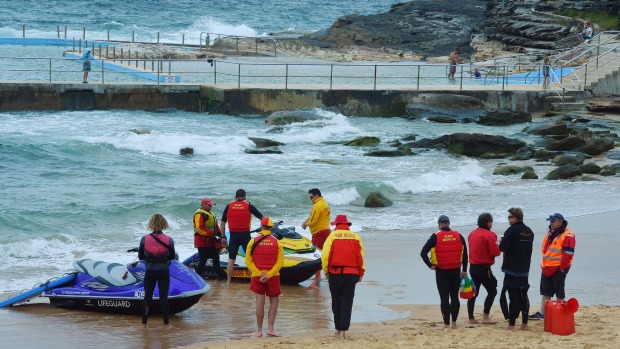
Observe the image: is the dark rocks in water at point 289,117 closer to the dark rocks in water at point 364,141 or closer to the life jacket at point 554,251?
the dark rocks in water at point 364,141

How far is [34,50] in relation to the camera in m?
60.4

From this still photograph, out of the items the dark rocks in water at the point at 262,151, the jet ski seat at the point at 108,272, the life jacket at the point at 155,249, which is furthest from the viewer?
the dark rocks in water at the point at 262,151

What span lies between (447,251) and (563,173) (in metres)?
14.6

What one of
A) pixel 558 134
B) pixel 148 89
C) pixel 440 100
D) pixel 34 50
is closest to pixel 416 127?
pixel 440 100

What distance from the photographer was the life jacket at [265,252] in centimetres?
1088

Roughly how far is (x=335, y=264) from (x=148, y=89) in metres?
28.0

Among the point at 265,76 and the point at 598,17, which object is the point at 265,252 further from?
the point at 598,17

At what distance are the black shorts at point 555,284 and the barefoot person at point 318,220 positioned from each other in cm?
373

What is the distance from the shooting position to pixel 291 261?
1376 cm

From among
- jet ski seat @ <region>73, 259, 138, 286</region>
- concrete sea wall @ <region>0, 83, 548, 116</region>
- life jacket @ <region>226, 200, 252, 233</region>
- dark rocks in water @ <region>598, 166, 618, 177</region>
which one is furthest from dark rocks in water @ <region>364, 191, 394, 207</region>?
concrete sea wall @ <region>0, 83, 548, 116</region>

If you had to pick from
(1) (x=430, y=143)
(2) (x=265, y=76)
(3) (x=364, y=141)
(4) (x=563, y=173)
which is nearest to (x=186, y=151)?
(3) (x=364, y=141)

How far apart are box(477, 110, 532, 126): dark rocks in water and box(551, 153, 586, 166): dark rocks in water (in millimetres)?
8312

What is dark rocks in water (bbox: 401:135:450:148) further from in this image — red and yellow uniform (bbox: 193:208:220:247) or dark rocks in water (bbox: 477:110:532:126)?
red and yellow uniform (bbox: 193:208:220:247)

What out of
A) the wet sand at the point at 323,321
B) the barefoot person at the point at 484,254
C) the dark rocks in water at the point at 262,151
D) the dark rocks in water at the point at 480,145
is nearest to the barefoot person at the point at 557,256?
the wet sand at the point at 323,321
